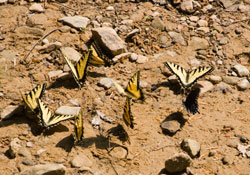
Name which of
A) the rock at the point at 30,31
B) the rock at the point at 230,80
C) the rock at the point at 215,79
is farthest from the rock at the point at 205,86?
the rock at the point at 30,31

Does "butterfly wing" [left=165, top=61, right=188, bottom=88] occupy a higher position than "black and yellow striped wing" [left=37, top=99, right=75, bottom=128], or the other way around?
"butterfly wing" [left=165, top=61, right=188, bottom=88]

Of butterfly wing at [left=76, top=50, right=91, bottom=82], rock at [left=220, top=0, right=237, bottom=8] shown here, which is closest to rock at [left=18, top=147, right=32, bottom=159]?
butterfly wing at [left=76, top=50, right=91, bottom=82]

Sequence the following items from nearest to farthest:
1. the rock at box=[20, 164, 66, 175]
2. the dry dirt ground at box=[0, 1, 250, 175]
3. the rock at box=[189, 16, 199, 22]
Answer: the rock at box=[20, 164, 66, 175]
the dry dirt ground at box=[0, 1, 250, 175]
the rock at box=[189, 16, 199, 22]

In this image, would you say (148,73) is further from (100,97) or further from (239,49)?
(239,49)

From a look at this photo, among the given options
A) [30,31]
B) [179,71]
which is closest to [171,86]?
[179,71]

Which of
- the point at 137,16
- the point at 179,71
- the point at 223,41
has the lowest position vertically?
the point at 179,71

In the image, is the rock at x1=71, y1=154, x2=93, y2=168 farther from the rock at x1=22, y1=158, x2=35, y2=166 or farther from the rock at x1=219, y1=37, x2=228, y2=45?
the rock at x1=219, y1=37, x2=228, y2=45

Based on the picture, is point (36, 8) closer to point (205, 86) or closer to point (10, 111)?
point (10, 111)
